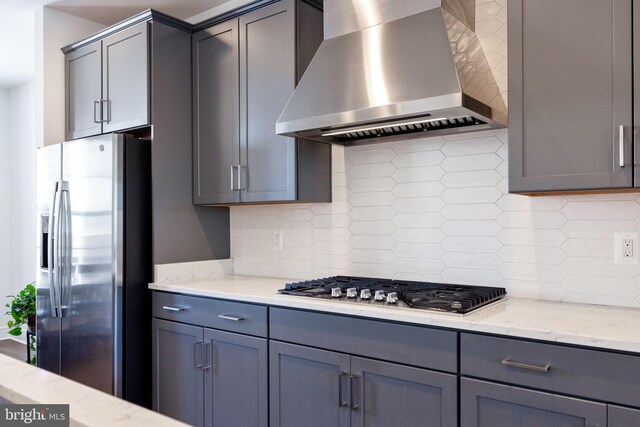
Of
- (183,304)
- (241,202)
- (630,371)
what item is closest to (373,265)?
(241,202)

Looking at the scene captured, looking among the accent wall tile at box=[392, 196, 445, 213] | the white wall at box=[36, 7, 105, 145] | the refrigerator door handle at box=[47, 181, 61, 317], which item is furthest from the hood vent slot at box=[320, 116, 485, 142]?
the white wall at box=[36, 7, 105, 145]

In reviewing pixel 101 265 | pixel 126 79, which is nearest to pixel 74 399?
pixel 101 265

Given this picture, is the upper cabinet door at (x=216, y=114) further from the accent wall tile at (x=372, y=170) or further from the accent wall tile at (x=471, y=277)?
the accent wall tile at (x=471, y=277)

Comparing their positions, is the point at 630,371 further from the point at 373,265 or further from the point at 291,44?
the point at 291,44

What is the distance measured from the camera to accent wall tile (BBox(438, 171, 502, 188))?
2.30m

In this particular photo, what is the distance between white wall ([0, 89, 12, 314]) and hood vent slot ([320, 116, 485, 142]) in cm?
440

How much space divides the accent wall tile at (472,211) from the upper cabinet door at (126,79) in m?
1.79

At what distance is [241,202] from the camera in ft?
9.50

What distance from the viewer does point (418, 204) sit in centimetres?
253

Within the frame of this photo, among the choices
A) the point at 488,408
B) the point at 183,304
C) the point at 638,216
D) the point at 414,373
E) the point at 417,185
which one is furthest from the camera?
the point at 183,304

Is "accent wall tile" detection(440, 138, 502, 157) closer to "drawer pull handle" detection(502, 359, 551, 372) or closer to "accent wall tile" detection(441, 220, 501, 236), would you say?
"accent wall tile" detection(441, 220, 501, 236)

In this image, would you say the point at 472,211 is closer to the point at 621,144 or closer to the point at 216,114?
the point at 621,144

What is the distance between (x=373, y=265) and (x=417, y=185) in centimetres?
50

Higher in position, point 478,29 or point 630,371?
point 478,29
